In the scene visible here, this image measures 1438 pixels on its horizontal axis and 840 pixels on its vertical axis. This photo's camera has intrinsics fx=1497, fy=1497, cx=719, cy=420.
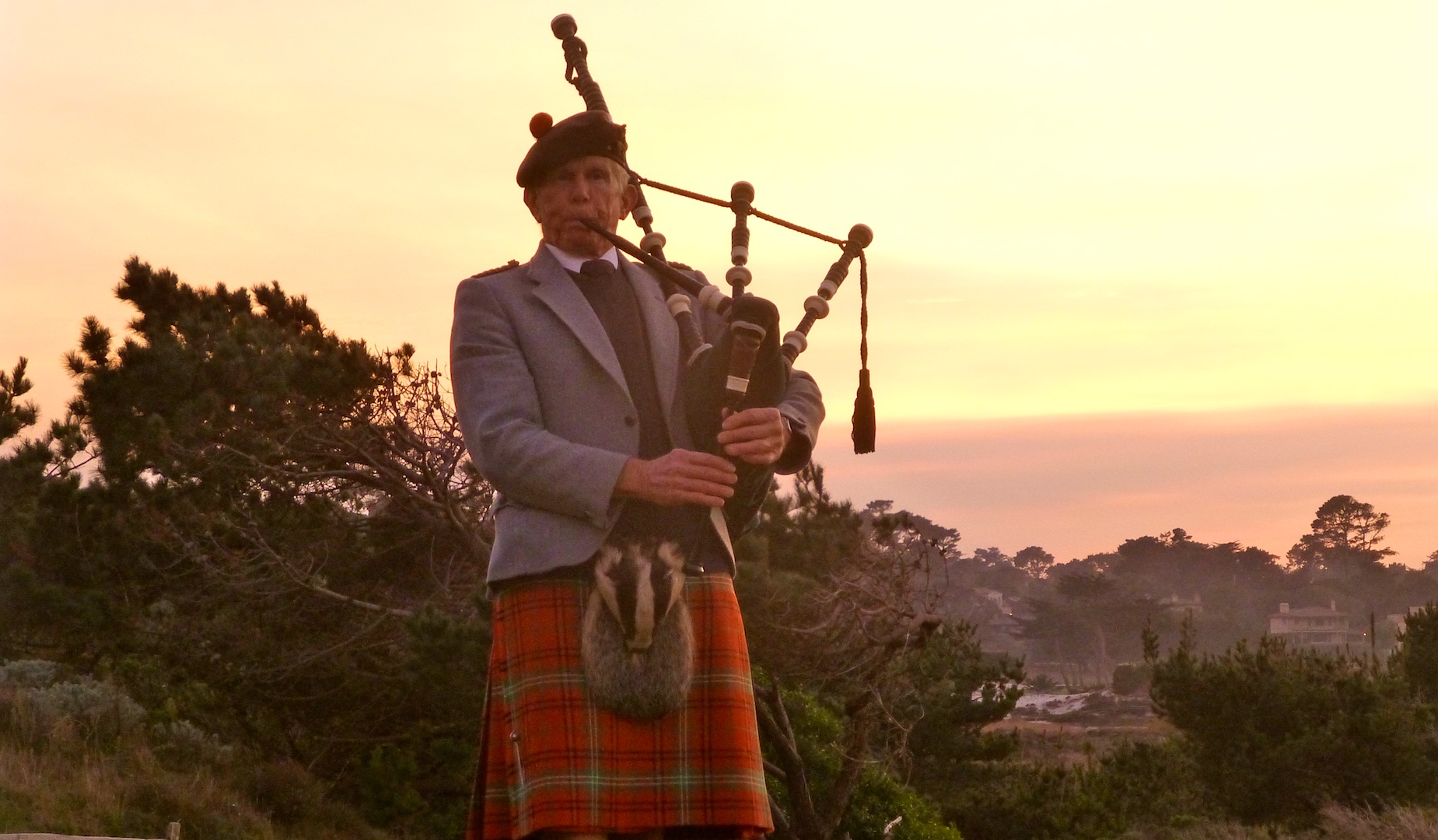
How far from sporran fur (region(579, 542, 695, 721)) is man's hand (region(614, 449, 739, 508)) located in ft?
0.50

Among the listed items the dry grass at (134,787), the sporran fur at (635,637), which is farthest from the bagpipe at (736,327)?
the dry grass at (134,787)

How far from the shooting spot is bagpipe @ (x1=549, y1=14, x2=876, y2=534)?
304cm

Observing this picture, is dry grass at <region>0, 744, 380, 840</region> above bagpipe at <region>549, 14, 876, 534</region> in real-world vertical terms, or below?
below

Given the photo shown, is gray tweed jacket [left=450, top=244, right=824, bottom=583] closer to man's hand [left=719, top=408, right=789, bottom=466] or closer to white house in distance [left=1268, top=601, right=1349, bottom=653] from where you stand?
man's hand [left=719, top=408, right=789, bottom=466]

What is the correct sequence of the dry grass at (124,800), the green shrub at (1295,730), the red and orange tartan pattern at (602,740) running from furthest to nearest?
the green shrub at (1295,730)
the dry grass at (124,800)
the red and orange tartan pattern at (602,740)

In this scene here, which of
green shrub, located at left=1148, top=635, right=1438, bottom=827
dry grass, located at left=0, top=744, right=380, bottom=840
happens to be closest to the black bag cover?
dry grass, located at left=0, top=744, right=380, bottom=840

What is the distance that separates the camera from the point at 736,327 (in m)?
3.00

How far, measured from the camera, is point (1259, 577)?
109 m

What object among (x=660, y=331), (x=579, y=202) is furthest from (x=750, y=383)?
(x=579, y=202)

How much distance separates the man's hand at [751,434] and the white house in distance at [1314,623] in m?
98.1

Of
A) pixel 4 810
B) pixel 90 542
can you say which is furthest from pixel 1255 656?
pixel 4 810

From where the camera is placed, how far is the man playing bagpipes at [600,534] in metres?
3.02

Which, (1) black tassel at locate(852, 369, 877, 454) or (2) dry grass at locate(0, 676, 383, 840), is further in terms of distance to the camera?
(2) dry grass at locate(0, 676, 383, 840)

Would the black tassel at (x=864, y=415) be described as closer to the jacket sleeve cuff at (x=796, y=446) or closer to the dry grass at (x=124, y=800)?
the jacket sleeve cuff at (x=796, y=446)
